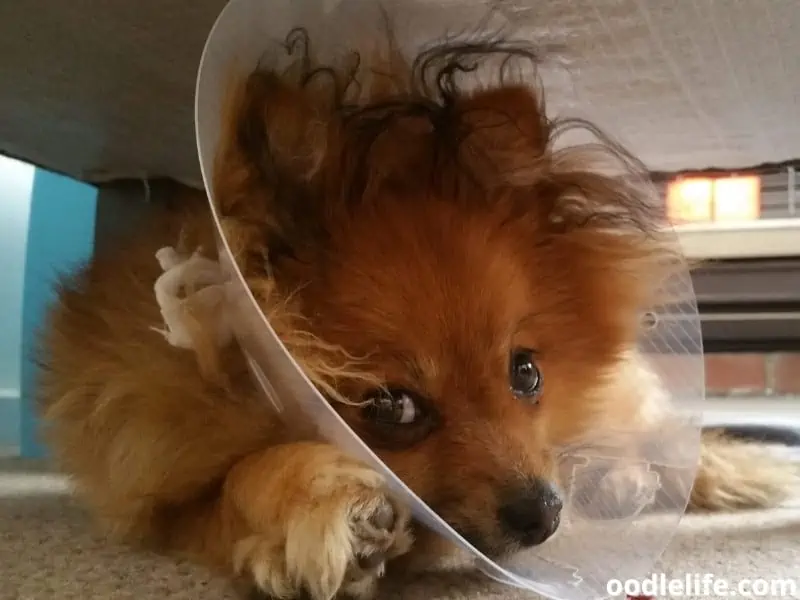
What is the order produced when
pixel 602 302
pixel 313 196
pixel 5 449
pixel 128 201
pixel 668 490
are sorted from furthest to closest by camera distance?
pixel 5 449 → pixel 128 201 → pixel 602 302 → pixel 668 490 → pixel 313 196

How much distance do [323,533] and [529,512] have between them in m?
0.26

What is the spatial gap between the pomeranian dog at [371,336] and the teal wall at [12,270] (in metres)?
1.62

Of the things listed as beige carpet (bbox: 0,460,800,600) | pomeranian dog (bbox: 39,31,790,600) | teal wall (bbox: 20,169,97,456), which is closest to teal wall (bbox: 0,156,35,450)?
teal wall (bbox: 20,169,97,456)

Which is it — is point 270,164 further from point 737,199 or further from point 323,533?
point 737,199

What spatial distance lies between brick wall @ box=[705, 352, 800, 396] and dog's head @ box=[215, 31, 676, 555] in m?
2.73

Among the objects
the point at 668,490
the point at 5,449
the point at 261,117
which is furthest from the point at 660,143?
the point at 5,449

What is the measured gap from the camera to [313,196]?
125 centimetres

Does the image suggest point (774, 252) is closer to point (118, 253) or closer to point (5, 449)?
point (118, 253)

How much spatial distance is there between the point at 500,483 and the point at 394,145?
0.51m

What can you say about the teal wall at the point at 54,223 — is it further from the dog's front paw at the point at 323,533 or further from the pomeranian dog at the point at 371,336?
the dog's front paw at the point at 323,533

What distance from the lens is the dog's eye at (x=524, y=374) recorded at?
1.29 meters

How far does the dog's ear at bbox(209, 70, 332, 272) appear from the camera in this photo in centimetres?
110

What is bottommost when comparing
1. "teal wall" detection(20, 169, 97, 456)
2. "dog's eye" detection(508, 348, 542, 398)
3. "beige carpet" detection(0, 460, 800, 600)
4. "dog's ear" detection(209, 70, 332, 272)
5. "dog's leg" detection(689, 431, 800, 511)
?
"beige carpet" detection(0, 460, 800, 600)

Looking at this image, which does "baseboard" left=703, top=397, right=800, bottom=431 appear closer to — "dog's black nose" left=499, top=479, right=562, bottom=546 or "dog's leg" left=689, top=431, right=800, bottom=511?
"dog's leg" left=689, top=431, right=800, bottom=511
